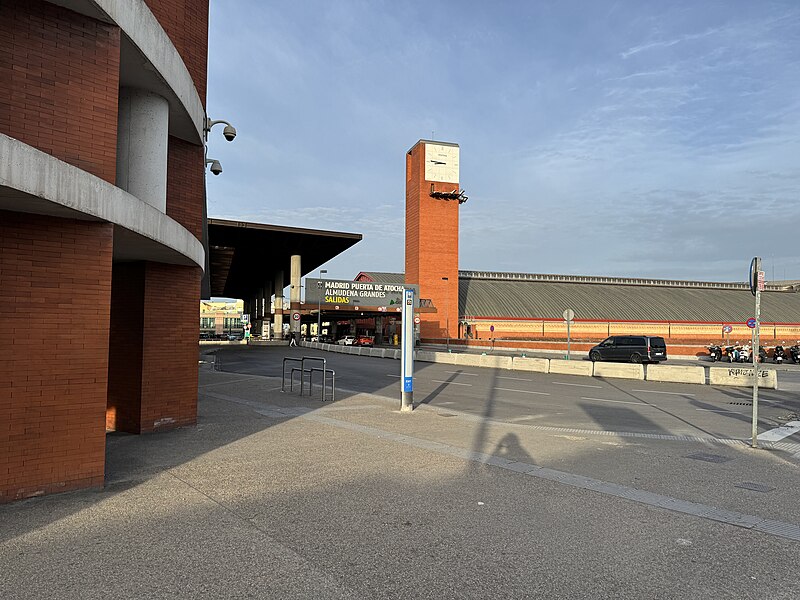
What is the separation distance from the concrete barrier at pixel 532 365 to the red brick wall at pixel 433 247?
3143 cm

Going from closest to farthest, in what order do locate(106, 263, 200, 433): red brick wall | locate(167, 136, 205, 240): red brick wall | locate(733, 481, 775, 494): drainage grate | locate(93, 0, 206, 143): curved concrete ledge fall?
locate(93, 0, 206, 143): curved concrete ledge → locate(733, 481, 775, 494): drainage grate → locate(106, 263, 200, 433): red brick wall → locate(167, 136, 205, 240): red brick wall

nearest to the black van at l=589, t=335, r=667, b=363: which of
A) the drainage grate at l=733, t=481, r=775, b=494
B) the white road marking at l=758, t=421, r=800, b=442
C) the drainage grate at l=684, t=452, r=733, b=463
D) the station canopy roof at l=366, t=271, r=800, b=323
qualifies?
the white road marking at l=758, t=421, r=800, b=442

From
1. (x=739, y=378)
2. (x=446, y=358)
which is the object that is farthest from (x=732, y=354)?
(x=739, y=378)

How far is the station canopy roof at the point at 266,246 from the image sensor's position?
5356 centimetres

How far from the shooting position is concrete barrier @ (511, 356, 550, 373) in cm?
2866

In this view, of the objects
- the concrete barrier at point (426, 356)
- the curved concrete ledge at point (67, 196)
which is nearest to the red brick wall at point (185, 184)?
the curved concrete ledge at point (67, 196)

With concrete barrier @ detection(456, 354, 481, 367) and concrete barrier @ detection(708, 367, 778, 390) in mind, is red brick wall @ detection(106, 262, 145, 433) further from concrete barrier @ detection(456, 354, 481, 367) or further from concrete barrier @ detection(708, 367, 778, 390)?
concrete barrier @ detection(456, 354, 481, 367)

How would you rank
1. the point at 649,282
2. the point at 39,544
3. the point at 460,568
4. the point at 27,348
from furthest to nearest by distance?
1. the point at 649,282
2. the point at 27,348
3. the point at 39,544
4. the point at 460,568

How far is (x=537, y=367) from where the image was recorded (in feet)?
95.4

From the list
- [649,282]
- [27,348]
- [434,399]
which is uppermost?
[649,282]

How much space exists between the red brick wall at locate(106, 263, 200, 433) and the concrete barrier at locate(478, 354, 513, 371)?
21.7 m

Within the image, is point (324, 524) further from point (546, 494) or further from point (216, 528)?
point (546, 494)

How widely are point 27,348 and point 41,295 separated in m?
0.60

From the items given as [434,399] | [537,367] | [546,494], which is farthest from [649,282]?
[546,494]
